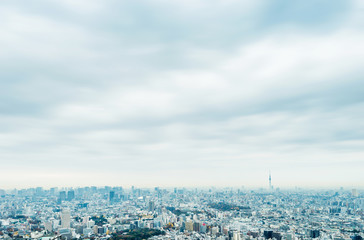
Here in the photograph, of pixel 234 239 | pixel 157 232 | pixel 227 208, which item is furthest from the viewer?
pixel 227 208

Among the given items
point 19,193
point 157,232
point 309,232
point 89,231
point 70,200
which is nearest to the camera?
point 309,232

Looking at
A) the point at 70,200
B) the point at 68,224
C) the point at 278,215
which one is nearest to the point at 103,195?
the point at 70,200

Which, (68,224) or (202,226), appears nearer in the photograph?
(202,226)

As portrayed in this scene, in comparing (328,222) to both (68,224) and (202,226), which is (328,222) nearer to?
(202,226)

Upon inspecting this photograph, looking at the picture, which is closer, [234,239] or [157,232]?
[234,239]

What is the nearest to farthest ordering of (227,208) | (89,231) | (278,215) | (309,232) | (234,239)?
(234,239) < (309,232) < (89,231) < (278,215) < (227,208)

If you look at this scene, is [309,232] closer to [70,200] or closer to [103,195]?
[70,200]

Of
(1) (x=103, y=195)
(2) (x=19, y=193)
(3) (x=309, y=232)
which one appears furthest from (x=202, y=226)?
(2) (x=19, y=193)

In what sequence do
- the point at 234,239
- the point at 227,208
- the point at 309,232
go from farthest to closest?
the point at 227,208 < the point at 309,232 < the point at 234,239
